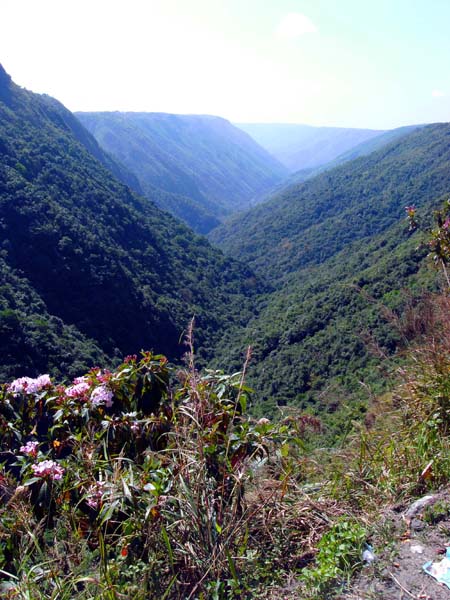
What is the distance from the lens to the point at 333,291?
34.1 m

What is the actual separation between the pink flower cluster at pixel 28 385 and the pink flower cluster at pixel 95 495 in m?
0.92

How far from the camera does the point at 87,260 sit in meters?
32.5

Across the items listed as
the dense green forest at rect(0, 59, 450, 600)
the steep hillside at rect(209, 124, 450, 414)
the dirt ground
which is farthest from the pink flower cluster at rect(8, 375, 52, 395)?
the dirt ground

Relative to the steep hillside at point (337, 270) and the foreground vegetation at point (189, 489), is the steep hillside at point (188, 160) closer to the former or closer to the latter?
the steep hillside at point (337, 270)

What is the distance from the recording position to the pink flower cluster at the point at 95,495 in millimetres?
1789

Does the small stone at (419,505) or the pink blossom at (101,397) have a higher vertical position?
the pink blossom at (101,397)

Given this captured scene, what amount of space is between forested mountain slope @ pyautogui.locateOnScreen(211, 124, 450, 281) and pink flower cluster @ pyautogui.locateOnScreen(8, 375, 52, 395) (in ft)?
182

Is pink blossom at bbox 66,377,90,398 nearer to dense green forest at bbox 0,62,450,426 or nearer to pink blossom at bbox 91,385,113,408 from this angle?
pink blossom at bbox 91,385,113,408

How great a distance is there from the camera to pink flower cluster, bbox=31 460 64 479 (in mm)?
1865

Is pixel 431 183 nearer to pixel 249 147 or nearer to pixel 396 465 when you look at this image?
pixel 396 465

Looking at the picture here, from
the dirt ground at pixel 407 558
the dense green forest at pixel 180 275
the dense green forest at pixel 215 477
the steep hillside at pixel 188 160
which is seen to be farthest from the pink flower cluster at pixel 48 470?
the steep hillside at pixel 188 160

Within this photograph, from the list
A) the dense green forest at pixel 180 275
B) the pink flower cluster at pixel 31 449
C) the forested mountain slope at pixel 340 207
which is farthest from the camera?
the forested mountain slope at pixel 340 207

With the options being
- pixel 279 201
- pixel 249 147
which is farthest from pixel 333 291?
pixel 249 147

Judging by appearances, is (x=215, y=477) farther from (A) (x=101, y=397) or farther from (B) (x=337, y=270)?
(B) (x=337, y=270)
